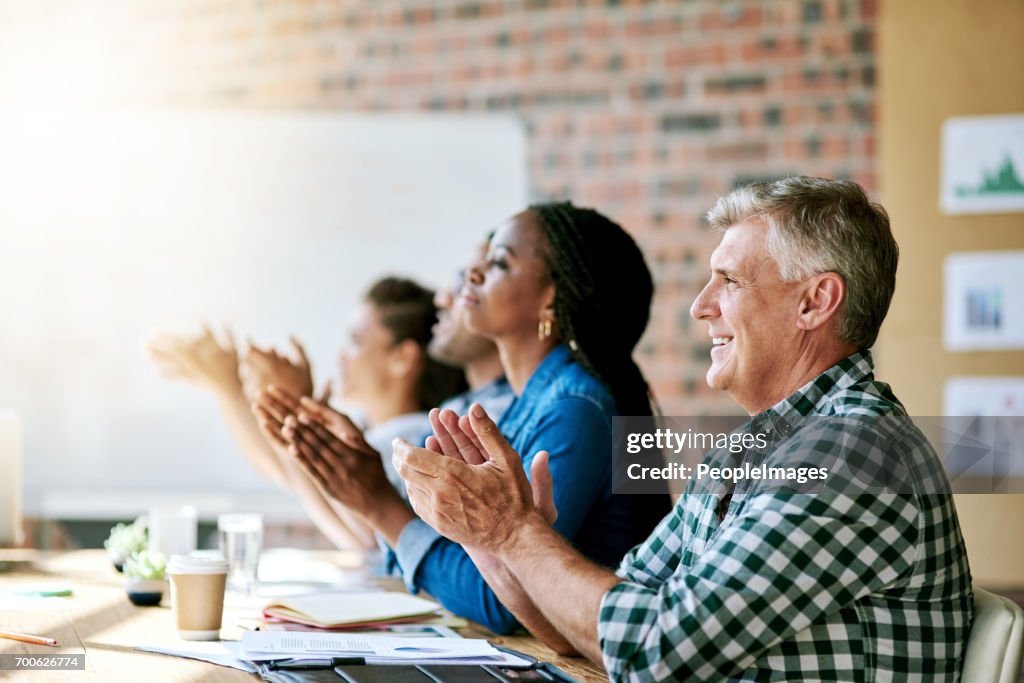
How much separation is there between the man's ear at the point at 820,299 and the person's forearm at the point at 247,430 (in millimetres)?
1838

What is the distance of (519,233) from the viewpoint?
2.36 meters

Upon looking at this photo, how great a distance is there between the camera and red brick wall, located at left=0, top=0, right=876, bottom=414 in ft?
13.5

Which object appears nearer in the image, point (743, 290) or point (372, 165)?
point (743, 290)

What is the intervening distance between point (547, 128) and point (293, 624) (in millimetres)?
2824

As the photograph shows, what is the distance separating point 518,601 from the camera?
1.69 m

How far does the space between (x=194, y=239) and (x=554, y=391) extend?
104 inches

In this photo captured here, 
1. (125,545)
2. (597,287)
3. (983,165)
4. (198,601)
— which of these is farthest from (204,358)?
(983,165)

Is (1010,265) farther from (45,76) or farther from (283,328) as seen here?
(45,76)

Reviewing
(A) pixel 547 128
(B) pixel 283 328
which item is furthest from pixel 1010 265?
(B) pixel 283 328

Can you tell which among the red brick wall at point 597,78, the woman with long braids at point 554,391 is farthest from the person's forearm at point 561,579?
the red brick wall at point 597,78

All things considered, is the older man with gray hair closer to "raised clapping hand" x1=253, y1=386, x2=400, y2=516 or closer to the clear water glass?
"raised clapping hand" x1=253, y1=386, x2=400, y2=516

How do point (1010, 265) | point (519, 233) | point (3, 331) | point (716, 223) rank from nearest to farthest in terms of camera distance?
point (716, 223), point (519, 233), point (1010, 265), point (3, 331)

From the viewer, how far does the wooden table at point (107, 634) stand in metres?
1.51

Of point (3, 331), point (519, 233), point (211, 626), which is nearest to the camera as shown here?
point (211, 626)
